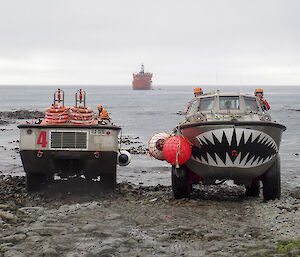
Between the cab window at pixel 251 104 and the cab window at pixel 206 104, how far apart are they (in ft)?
2.70

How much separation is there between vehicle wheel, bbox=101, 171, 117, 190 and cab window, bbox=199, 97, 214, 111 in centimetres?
268

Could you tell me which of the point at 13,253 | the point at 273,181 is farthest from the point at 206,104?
the point at 13,253

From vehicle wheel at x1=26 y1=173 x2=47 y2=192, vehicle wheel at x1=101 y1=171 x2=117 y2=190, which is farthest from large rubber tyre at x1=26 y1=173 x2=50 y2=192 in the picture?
vehicle wheel at x1=101 y1=171 x2=117 y2=190

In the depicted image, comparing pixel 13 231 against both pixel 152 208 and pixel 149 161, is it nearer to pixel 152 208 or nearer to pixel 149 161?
pixel 152 208

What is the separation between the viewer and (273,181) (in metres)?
10.1

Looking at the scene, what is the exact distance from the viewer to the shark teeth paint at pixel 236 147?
9.41 m

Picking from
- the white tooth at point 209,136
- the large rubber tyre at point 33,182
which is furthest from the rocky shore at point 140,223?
the white tooth at point 209,136

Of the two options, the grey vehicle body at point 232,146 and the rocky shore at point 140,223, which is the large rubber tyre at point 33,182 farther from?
the grey vehicle body at point 232,146

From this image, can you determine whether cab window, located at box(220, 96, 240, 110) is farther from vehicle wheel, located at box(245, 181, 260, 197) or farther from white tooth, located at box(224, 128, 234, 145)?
vehicle wheel, located at box(245, 181, 260, 197)

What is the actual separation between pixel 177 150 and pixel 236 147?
1207 millimetres

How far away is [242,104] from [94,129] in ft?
11.6

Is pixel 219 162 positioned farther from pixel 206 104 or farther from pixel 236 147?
pixel 206 104

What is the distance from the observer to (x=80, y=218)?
8539mm

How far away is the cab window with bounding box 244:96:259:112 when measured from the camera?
1104 centimetres
